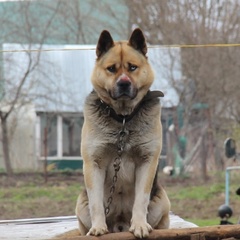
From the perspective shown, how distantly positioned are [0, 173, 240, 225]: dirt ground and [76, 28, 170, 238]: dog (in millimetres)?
Answer: 8546

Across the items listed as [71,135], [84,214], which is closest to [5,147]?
[71,135]

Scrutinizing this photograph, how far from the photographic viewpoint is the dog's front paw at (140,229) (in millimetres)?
4133

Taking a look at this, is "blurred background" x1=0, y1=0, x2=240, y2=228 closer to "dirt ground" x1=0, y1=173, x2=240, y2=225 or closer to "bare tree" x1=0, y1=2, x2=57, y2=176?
"bare tree" x1=0, y1=2, x2=57, y2=176

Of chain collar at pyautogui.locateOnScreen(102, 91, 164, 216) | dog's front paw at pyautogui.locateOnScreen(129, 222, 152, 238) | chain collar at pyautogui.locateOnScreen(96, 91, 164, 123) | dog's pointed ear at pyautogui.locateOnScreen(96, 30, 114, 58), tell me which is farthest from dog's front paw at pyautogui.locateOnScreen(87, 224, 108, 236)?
dog's pointed ear at pyautogui.locateOnScreen(96, 30, 114, 58)

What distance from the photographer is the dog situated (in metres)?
4.38

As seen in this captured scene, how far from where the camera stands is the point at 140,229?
4168 mm

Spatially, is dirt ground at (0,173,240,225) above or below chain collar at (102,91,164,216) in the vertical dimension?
below

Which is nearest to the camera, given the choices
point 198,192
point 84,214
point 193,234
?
point 193,234

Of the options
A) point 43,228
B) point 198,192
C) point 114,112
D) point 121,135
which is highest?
point 114,112

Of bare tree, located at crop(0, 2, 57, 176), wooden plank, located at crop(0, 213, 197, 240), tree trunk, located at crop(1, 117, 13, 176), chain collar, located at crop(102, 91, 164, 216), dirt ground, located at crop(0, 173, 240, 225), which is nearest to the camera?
chain collar, located at crop(102, 91, 164, 216)

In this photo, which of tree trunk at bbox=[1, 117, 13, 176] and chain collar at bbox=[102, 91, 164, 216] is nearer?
chain collar at bbox=[102, 91, 164, 216]

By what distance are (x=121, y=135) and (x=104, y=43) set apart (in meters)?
0.64

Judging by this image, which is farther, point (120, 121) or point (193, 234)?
point (120, 121)

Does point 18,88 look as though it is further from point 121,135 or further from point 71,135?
point 121,135
